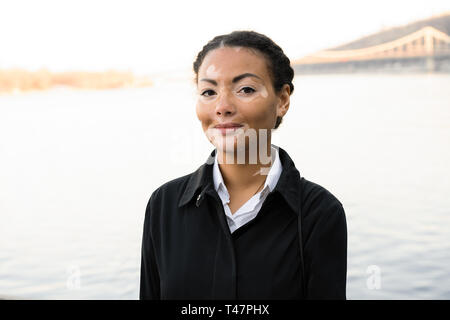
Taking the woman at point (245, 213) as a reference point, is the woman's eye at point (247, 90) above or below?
above

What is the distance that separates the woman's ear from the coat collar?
8 centimetres

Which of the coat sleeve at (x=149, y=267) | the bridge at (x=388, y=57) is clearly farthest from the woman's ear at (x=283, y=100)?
the bridge at (x=388, y=57)

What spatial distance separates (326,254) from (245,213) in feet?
0.51

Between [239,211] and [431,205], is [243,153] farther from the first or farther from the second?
[431,205]

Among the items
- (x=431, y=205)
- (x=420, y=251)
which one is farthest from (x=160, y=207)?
(x=431, y=205)

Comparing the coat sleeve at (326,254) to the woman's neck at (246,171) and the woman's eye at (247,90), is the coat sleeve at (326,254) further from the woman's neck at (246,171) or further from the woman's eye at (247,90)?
the woman's eye at (247,90)

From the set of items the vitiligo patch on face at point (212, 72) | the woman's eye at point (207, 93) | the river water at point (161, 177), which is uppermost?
the river water at point (161, 177)

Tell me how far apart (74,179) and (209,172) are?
49.3 feet

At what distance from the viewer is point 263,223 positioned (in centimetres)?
102

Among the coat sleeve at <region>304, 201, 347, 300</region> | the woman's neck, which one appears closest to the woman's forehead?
the woman's neck

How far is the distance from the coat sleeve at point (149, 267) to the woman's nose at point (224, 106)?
0.74 ft

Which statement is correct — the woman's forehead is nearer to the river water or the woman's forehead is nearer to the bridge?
the river water

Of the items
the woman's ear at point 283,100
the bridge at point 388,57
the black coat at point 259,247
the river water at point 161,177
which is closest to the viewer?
the black coat at point 259,247

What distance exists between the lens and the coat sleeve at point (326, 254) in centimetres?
99
